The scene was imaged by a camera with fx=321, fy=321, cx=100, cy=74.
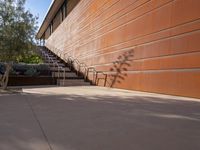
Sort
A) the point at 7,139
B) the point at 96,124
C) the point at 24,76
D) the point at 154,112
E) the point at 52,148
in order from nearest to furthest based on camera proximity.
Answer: the point at 52,148
the point at 7,139
the point at 96,124
the point at 154,112
the point at 24,76

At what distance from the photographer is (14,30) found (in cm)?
1330

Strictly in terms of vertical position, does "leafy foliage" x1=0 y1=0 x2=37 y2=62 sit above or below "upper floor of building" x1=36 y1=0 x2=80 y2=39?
below

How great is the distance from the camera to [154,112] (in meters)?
6.61

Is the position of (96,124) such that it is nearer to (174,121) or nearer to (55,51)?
(174,121)

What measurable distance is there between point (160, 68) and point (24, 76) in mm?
9201

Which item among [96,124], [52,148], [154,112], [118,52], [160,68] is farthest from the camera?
[118,52]

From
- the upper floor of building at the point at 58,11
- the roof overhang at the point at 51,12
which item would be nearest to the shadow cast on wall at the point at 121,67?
the upper floor of building at the point at 58,11

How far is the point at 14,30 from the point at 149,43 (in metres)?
5.67

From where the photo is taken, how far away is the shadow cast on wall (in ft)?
43.2

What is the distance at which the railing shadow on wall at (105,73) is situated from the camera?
1348 cm

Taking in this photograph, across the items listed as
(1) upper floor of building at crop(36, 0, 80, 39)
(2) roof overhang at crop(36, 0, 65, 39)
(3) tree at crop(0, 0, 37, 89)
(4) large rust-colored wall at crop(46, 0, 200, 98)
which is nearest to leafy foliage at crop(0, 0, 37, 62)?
(3) tree at crop(0, 0, 37, 89)

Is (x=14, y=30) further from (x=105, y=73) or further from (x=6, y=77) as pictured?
(x=105, y=73)

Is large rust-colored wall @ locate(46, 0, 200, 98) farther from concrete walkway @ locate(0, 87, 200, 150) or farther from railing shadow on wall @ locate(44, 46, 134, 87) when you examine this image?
concrete walkway @ locate(0, 87, 200, 150)

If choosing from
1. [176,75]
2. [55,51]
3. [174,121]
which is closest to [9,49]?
[176,75]
